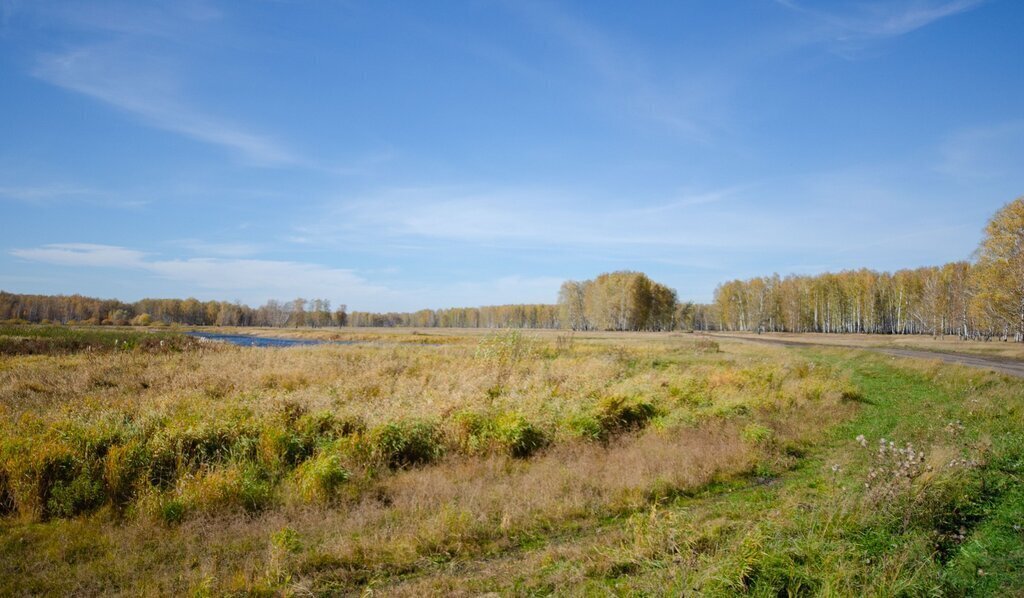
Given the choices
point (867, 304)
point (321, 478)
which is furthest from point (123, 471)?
point (867, 304)

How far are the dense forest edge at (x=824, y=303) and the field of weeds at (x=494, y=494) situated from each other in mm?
31715

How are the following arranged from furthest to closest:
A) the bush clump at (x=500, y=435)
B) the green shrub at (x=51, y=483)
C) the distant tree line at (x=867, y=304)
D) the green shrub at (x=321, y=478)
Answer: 1. the distant tree line at (x=867, y=304)
2. the bush clump at (x=500, y=435)
3. the green shrub at (x=321, y=478)
4. the green shrub at (x=51, y=483)

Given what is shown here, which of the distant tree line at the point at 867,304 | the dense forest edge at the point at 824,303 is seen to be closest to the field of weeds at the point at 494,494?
the dense forest edge at the point at 824,303

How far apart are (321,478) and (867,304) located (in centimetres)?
11147

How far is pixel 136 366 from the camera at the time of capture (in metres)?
21.3

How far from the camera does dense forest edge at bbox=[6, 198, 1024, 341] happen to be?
36750 mm

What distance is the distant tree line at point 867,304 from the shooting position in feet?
223

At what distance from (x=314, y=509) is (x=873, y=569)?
26.1 ft

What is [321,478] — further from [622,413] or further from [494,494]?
[622,413]

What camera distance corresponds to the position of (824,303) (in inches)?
3974

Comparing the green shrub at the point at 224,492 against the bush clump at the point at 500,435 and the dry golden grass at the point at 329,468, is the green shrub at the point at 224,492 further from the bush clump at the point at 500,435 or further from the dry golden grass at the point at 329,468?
the bush clump at the point at 500,435

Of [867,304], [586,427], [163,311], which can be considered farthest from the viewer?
[163,311]

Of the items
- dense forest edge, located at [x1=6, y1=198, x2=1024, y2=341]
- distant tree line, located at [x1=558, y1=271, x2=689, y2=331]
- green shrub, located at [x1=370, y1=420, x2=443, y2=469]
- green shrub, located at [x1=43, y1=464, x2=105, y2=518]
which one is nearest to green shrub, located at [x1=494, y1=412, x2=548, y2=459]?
green shrub, located at [x1=370, y1=420, x2=443, y2=469]

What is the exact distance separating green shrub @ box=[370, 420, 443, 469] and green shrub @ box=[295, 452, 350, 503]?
48.8 inches
